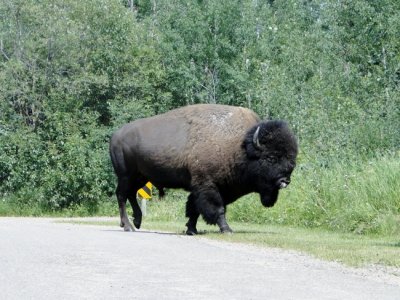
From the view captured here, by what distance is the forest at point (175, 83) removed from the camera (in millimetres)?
33144

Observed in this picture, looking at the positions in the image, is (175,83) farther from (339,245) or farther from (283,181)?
(339,245)

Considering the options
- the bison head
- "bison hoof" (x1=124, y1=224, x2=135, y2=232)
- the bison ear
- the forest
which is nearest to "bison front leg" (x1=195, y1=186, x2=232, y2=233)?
the bison head

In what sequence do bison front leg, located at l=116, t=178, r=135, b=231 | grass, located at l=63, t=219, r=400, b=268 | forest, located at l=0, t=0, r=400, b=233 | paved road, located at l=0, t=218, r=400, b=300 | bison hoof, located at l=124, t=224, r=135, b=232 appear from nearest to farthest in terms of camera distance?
1. paved road, located at l=0, t=218, r=400, b=300
2. grass, located at l=63, t=219, r=400, b=268
3. bison hoof, located at l=124, t=224, r=135, b=232
4. bison front leg, located at l=116, t=178, r=135, b=231
5. forest, located at l=0, t=0, r=400, b=233

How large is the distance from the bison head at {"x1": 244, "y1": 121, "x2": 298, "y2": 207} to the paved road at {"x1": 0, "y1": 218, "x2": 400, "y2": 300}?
422 cm

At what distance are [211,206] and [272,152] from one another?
161cm

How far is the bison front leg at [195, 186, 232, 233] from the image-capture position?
20828mm

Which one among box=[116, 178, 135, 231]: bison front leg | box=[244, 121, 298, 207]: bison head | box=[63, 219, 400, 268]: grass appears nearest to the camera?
box=[63, 219, 400, 268]: grass

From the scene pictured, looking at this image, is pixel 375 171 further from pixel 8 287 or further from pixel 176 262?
pixel 8 287

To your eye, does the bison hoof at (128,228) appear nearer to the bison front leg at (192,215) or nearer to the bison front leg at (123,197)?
the bison front leg at (123,197)

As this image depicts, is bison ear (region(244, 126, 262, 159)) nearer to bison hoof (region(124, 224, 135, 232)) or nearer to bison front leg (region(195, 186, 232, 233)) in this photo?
bison front leg (region(195, 186, 232, 233))

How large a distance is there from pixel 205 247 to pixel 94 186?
2608 centimetres

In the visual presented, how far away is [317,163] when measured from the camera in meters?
29.2

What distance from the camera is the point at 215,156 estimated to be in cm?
2112

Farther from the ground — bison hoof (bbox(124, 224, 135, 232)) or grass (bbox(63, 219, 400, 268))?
grass (bbox(63, 219, 400, 268))
